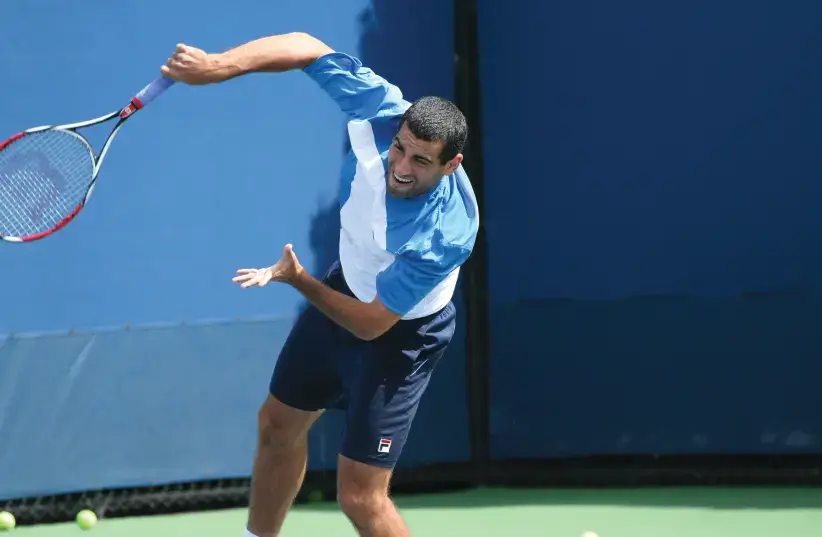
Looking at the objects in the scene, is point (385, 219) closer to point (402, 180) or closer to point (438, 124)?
point (402, 180)

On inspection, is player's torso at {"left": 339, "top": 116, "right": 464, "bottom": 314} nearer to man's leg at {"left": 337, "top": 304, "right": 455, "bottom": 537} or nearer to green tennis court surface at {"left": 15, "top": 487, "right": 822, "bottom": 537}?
man's leg at {"left": 337, "top": 304, "right": 455, "bottom": 537}

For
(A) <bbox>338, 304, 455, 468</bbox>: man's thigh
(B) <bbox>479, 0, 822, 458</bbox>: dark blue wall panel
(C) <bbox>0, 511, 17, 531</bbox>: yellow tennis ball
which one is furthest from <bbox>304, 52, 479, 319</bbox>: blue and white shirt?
(C) <bbox>0, 511, 17, 531</bbox>: yellow tennis ball

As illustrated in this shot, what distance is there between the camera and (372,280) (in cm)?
490

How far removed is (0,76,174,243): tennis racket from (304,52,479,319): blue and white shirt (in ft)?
2.73

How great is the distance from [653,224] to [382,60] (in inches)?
61.6

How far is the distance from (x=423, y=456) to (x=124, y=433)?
4.77 ft

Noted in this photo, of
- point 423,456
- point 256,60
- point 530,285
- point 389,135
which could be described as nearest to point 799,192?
point 530,285

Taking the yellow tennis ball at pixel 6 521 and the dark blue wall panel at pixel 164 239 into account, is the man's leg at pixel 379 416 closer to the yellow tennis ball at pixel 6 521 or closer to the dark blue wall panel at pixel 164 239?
the dark blue wall panel at pixel 164 239

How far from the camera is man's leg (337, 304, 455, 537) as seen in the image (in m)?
4.75

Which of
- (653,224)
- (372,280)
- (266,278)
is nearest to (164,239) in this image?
(372,280)

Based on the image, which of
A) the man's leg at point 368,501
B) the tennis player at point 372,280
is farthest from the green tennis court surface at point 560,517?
the man's leg at point 368,501

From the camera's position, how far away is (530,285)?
22.4ft

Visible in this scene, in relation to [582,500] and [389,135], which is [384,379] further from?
[582,500]

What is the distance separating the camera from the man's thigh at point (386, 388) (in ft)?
15.7
